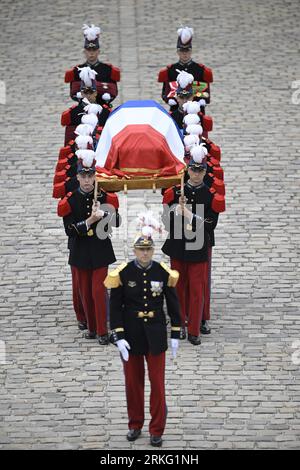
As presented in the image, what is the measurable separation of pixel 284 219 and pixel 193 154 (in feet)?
10.5

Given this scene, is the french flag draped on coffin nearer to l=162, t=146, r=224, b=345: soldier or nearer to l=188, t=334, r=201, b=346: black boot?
l=162, t=146, r=224, b=345: soldier

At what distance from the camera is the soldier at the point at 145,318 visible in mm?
10703

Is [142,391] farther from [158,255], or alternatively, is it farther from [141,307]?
[158,255]

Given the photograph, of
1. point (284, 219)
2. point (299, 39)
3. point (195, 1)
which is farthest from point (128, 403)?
point (195, 1)

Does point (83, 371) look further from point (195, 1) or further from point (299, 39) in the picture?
point (195, 1)

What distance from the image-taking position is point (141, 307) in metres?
10.8

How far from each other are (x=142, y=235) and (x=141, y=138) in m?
2.71

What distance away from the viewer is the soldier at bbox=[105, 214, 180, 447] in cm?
1070

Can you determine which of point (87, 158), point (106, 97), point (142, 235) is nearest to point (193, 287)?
point (87, 158)

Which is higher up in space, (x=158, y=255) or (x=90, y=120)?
(x=90, y=120)

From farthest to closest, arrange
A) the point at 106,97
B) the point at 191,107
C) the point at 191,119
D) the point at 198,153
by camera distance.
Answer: the point at 106,97 < the point at 191,107 < the point at 191,119 < the point at 198,153

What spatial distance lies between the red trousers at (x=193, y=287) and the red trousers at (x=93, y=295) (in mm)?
740

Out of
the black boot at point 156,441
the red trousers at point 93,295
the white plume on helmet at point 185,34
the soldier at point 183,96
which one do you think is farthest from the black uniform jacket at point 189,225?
the white plume on helmet at point 185,34

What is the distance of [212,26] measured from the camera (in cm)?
2127
